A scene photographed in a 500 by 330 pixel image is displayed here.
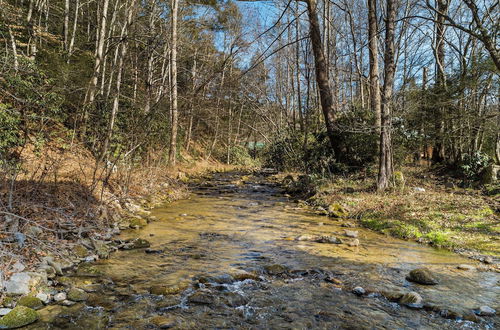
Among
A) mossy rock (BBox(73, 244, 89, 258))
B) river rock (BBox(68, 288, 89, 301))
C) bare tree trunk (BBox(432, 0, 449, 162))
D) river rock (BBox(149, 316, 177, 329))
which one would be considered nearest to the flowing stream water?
river rock (BBox(149, 316, 177, 329))

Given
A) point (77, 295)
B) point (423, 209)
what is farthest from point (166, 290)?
point (423, 209)

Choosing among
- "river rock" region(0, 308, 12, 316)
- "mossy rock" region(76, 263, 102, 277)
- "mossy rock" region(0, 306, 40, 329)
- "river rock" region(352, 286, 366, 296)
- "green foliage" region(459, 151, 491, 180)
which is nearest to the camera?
"mossy rock" region(0, 306, 40, 329)

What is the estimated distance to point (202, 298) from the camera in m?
4.13

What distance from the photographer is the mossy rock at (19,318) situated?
326 centimetres

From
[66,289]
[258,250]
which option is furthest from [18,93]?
[258,250]

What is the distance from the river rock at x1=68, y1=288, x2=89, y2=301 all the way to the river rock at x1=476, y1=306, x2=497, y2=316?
4.56 meters

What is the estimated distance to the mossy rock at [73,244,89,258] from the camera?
5262 mm

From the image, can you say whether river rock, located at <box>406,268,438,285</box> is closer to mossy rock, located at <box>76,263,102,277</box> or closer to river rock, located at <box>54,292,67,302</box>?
mossy rock, located at <box>76,263,102,277</box>

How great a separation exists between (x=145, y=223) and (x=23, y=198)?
266 centimetres

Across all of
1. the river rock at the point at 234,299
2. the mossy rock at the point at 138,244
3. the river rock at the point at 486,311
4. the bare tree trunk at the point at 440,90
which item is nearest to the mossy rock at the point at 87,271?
the mossy rock at the point at 138,244

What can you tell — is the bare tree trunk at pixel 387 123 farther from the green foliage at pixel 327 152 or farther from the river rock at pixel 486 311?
the river rock at pixel 486 311

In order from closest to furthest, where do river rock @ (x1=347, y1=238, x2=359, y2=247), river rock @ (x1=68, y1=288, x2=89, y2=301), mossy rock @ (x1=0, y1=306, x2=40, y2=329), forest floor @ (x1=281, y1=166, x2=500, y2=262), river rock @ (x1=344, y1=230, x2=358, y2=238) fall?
1. mossy rock @ (x1=0, y1=306, x2=40, y2=329)
2. river rock @ (x1=68, y1=288, x2=89, y2=301)
3. river rock @ (x1=347, y1=238, x2=359, y2=247)
4. forest floor @ (x1=281, y1=166, x2=500, y2=262)
5. river rock @ (x1=344, y1=230, x2=358, y2=238)

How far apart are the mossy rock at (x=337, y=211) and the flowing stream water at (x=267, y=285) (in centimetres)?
150

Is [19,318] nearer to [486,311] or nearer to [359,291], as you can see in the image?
[359,291]
